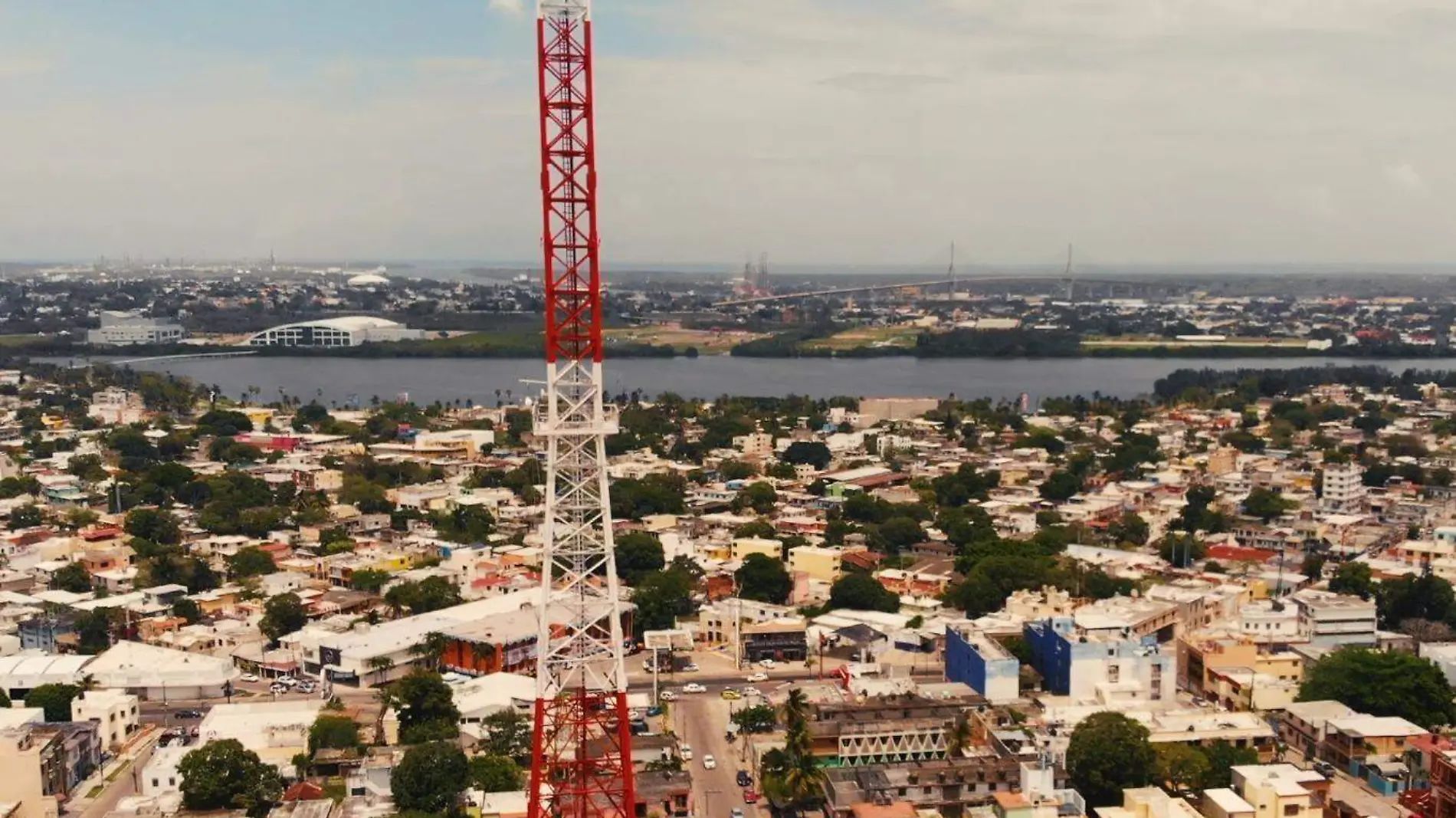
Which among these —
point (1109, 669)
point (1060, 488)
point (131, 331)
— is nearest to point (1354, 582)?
point (1109, 669)

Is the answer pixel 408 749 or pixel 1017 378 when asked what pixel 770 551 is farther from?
pixel 1017 378

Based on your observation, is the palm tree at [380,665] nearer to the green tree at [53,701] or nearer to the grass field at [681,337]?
the green tree at [53,701]

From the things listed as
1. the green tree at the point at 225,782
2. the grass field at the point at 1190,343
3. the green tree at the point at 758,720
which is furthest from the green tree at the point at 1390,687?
the grass field at the point at 1190,343

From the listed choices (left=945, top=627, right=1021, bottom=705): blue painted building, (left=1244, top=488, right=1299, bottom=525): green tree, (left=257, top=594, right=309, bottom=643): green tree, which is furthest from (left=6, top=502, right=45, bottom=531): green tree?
(left=1244, top=488, right=1299, bottom=525): green tree

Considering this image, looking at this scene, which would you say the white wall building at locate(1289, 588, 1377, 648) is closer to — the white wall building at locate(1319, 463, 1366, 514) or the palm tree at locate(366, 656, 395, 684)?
the white wall building at locate(1319, 463, 1366, 514)

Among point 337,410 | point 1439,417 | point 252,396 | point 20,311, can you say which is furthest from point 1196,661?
point 20,311
